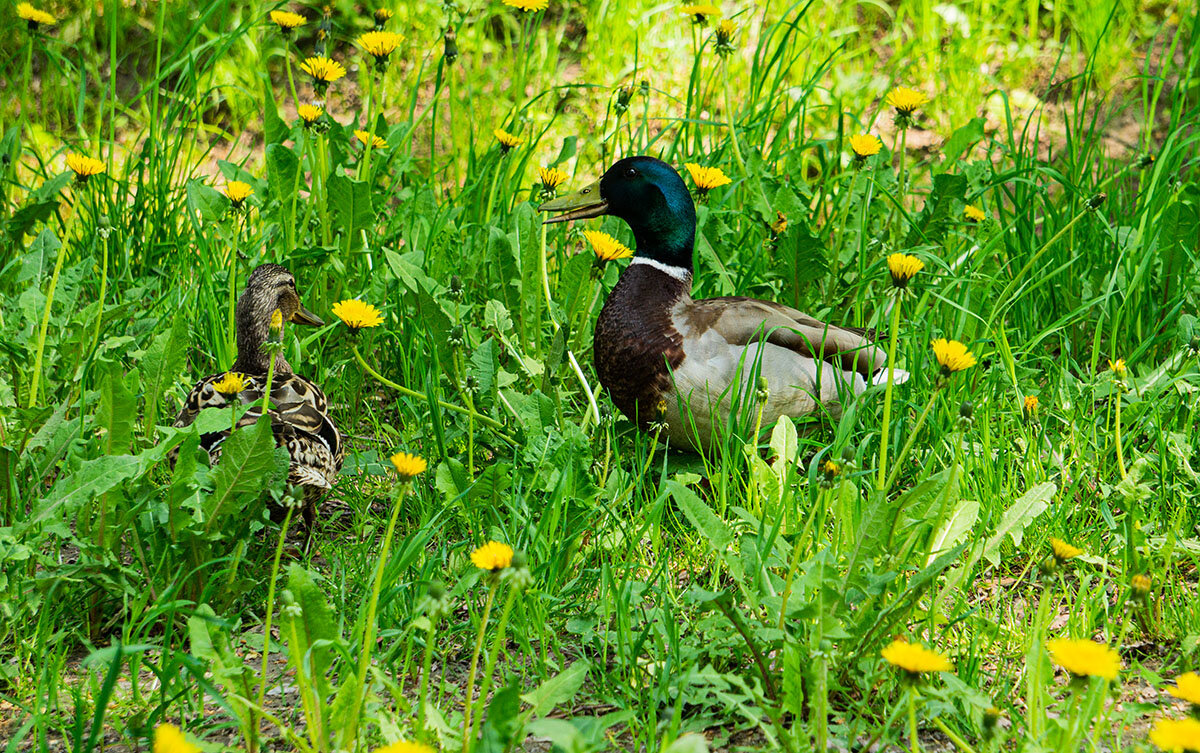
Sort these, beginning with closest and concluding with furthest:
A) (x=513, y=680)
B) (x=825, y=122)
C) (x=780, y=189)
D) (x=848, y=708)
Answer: (x=513, y=680) → (x=848, y=708) → (x=780, y=189) → (x=825, y=122)

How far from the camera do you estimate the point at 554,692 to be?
2.07 meters

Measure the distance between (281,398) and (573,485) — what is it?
910 mm

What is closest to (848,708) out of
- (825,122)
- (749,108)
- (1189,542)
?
(1189,542)

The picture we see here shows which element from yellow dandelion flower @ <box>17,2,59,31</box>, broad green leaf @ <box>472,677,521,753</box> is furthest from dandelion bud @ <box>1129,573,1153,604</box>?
yellow dandelion flower @ <box>17,2,59,31</box>

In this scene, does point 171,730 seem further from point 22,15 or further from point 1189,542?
point 22,15

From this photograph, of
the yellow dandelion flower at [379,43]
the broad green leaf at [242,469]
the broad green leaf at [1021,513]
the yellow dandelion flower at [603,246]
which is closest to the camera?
the broad green leaf at [242,469]

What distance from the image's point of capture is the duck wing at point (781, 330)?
11.1 ft

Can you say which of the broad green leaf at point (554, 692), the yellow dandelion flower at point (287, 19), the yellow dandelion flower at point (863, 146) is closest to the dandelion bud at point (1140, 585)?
the broad green leaf at point (554, 692)

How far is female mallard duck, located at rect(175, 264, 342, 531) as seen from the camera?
2.95 meters

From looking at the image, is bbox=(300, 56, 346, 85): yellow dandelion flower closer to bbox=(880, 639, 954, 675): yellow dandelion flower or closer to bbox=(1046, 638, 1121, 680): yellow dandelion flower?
bbox=(880, 639, 954, 675): yellow dandelion flower

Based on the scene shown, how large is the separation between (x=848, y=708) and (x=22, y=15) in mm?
3267

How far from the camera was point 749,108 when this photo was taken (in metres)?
4.54

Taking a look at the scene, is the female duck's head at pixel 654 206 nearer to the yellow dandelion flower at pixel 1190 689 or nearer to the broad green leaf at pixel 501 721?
the broad green leaf at pixel 501 721

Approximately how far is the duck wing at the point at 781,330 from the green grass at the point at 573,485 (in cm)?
15
